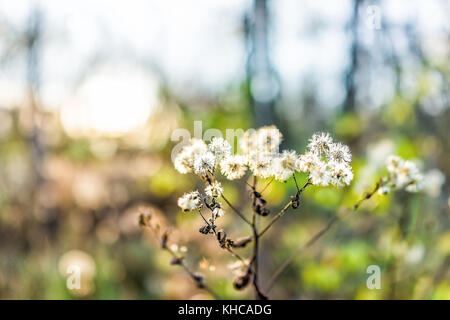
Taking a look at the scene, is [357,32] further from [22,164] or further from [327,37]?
[22,164]

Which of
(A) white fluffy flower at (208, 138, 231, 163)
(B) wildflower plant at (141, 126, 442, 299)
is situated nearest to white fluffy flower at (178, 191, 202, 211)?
(B) wildflower plant at (141, 126, 442, 299)

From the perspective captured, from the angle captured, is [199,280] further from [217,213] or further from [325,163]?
[325,163]

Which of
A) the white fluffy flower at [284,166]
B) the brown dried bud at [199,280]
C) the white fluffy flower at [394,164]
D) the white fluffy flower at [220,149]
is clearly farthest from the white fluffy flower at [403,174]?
the brown dried bud at [199,280]

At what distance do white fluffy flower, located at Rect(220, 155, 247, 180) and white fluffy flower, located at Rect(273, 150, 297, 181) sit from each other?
0.08 m

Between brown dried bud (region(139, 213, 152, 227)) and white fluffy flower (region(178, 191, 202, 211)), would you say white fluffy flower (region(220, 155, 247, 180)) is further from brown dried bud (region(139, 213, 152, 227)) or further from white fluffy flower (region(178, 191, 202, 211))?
brown dried bud (region(139, 213, 152, 227))

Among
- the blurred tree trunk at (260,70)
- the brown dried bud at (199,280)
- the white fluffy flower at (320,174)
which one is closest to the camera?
the white fluffy flower at (320,174)

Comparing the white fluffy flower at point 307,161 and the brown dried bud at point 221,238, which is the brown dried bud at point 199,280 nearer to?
the brown dried bud at point 221,238

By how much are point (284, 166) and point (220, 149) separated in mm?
162

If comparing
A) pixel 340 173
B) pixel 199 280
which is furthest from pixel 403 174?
pixel 199 280

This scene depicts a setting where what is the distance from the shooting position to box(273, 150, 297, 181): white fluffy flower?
0.76m

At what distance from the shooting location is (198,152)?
32.7 inches

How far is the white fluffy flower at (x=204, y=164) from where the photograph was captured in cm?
81

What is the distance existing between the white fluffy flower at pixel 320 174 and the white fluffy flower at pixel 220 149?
0.66 feet
